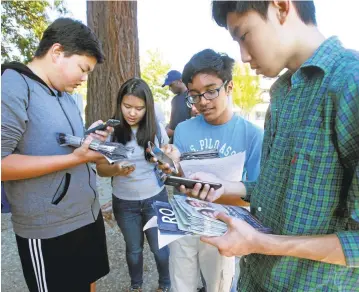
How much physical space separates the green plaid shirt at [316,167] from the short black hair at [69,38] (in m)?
1.21

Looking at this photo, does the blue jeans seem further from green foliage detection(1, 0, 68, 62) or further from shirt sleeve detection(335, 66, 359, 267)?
green foliage detection(1, 0, 68, 62)

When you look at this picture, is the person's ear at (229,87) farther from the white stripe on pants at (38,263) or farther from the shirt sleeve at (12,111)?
the white stripe on pants at (38,263)

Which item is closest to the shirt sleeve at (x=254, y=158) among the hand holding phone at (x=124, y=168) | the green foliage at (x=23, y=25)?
the hand holding phone at (x=124, y=168)

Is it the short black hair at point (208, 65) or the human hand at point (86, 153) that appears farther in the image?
the short black hair at point (208, 65)

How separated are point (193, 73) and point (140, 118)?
0.73m

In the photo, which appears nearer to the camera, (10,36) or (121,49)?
(121,49)

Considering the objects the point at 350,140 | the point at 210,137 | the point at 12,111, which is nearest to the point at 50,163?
the point at 12,111

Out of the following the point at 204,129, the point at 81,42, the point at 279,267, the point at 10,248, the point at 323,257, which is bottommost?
the point at 10,248

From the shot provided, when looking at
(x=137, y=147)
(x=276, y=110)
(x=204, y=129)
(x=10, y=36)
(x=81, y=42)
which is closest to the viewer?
(x=276, y=110)

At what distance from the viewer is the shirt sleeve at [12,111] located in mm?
1241

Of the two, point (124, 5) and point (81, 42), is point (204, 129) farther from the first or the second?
point (124, 5)

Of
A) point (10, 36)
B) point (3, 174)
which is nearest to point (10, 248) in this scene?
point (3, 174)

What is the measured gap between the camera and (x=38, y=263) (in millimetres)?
1440

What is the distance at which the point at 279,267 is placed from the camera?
84 cm
